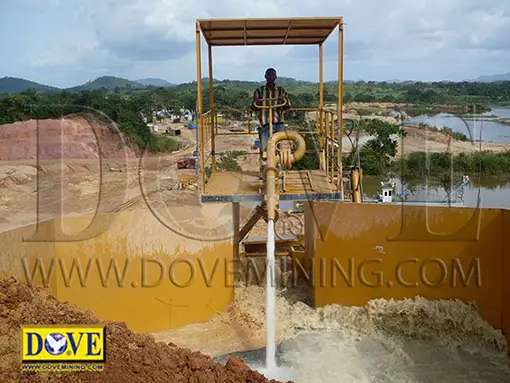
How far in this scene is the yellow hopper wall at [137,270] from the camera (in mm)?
6785

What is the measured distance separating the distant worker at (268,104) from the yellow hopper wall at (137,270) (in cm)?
189

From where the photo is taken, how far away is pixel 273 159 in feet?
25.0

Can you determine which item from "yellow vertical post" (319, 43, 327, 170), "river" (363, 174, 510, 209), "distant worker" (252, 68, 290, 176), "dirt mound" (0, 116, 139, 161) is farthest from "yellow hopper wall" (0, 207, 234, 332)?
"dirt mound" (0, 116, 139, 161)

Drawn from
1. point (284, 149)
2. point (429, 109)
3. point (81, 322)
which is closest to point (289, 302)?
point (284, 149)

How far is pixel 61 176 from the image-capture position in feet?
74.2

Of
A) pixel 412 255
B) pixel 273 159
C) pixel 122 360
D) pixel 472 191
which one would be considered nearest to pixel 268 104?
pixel 273 159

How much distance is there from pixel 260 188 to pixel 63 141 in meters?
21.8

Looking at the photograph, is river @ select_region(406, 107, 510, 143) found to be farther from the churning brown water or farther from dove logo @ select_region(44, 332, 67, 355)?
dove logo @ select_region(44, 332, 67, 355)

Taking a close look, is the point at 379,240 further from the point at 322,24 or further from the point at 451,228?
the point at 322,24

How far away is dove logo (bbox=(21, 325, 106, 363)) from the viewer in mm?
4434

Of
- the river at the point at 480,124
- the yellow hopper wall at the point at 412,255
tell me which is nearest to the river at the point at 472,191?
the river at the point at 480,124

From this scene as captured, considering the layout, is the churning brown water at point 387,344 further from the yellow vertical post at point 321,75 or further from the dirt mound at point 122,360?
the yellow vertical post at point 321,75

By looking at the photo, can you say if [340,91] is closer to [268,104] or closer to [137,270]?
[268,104]

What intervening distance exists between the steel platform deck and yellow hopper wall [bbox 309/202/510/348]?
53 cm
